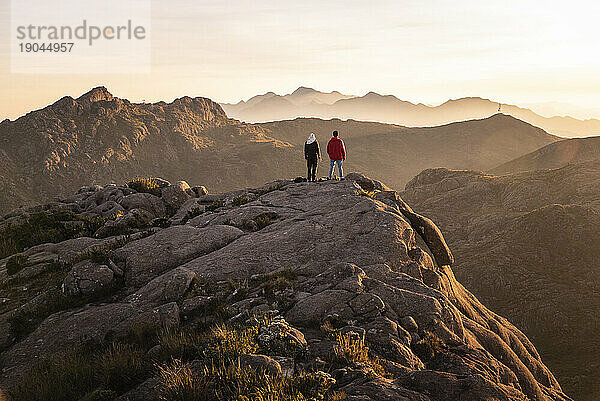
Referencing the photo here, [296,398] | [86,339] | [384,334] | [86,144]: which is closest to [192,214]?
[86,339]

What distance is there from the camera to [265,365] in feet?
21.6

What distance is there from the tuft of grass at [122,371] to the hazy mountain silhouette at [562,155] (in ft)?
324

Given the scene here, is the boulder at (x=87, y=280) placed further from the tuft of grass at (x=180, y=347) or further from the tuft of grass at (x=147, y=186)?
the tuft of grass at (x=147, y=186)

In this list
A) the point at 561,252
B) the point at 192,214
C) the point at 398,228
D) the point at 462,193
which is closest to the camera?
the point at 398,228

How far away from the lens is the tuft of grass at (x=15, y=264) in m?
15.6

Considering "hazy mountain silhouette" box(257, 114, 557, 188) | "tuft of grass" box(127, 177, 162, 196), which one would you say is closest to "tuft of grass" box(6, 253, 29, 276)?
"tuft of grass" box(127, 177, 162, 196)

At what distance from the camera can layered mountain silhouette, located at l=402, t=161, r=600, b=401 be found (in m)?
30.9

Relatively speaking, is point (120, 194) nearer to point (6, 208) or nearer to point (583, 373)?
point (583, 373)

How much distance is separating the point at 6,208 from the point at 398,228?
8237cm

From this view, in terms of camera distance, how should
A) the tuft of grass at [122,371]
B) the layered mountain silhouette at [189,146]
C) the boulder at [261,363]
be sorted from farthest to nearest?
the layered mountain silhouette at [189,146], the tuft of grass at [122,371], the boulder at [261,363]

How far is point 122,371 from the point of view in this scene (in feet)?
25.6

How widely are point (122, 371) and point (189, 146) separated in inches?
4644

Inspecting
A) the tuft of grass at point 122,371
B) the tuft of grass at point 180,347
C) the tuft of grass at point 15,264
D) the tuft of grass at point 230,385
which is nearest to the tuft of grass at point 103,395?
the tuft of grass at point 122,371

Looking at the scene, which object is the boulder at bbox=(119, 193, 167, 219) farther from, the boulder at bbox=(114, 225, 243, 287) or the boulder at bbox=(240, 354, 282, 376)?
the boulder at bbox=(240, 354, 282, 376)
